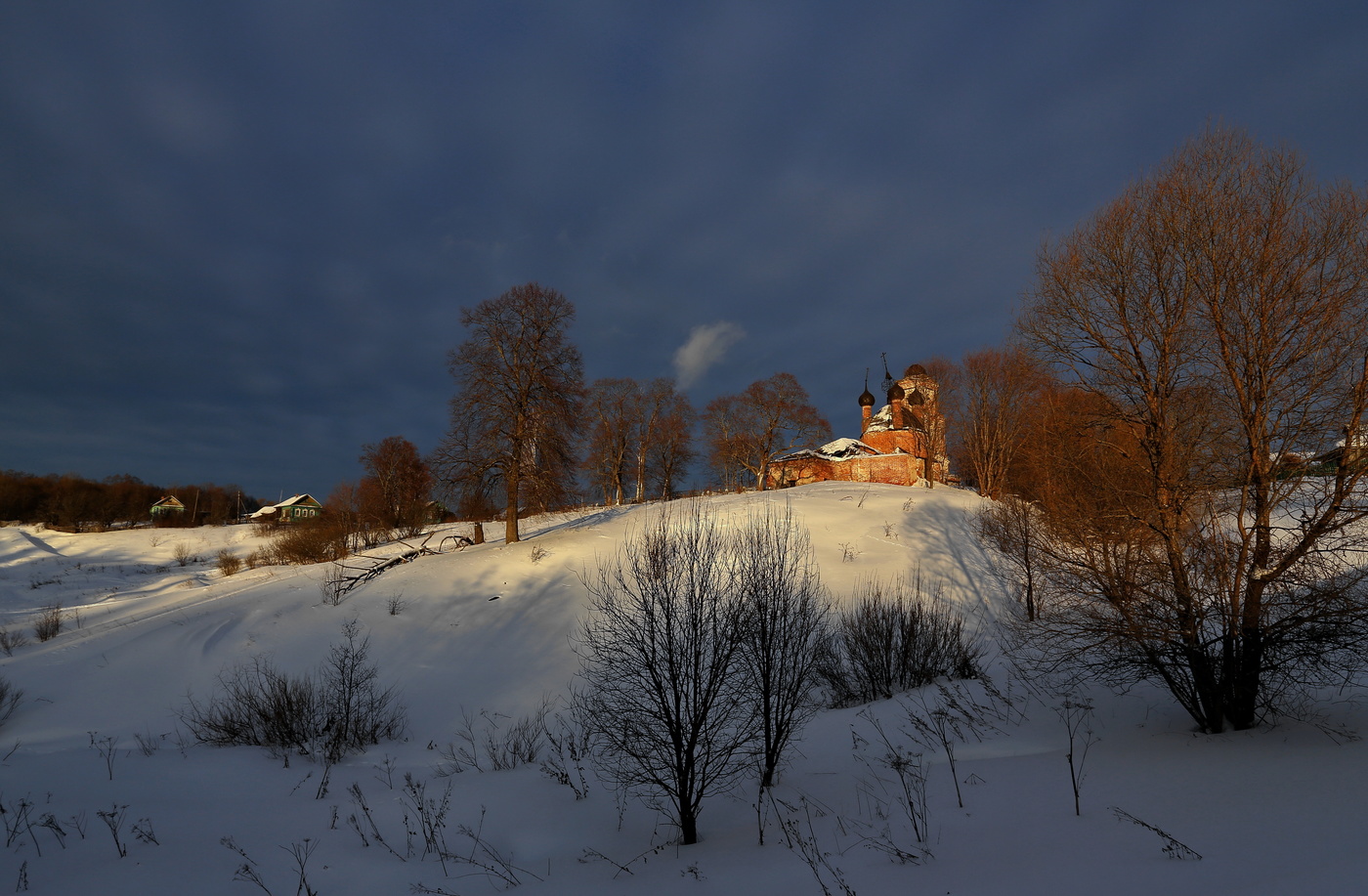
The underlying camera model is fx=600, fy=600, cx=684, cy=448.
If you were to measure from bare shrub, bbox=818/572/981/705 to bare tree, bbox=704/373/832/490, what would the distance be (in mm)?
32171

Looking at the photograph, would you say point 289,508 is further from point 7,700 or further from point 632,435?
point 7,700

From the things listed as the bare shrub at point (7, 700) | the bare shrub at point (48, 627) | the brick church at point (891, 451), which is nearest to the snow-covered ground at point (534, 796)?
the bare shrub at point (7, 700)

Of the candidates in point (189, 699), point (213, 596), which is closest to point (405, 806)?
point (189, 699)

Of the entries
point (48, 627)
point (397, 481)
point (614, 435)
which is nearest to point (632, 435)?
point (614, 435)

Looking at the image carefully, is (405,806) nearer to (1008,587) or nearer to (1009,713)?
(1009,713)

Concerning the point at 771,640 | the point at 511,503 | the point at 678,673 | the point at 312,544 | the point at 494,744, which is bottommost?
the point at 494,744

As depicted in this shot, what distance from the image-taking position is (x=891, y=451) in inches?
1951

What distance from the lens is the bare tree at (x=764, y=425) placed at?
4756 centimetres

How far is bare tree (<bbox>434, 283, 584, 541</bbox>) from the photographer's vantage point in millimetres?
21906

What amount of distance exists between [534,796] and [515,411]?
1587cm

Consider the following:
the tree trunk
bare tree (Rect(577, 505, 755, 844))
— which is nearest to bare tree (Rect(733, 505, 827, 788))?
bare tree (Rect(577, 505, 755, 844))

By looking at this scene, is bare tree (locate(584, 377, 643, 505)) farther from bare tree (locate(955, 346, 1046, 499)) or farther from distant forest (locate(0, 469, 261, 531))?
distant forest (locate(0, 469, 261, 531))

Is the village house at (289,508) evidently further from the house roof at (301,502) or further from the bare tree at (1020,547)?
the bare tree at (1020,547)

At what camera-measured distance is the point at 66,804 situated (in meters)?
7.17
